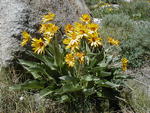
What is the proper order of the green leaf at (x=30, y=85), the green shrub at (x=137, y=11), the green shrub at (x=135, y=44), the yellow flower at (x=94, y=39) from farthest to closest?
the green shrub at (x=137, y=11) → the green shrub at (x=135, y=44) → the green leaf at (x=30, y=85) → the yellow flower at (x=94, y=39)

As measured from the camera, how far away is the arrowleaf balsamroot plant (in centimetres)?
309

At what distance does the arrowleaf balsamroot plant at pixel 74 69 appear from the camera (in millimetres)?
3088

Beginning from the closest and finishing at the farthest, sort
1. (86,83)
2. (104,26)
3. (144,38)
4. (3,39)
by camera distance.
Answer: (86,83)
(3,39)
(144,38)
(104,26)

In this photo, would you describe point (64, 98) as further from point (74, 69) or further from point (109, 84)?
point (109, 84)

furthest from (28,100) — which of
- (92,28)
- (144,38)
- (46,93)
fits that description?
(144,38)

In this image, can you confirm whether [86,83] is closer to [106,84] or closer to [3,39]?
[106,84]

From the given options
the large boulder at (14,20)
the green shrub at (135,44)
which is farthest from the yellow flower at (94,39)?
the green shrub at (135,44)

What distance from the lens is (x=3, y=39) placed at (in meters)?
3.76

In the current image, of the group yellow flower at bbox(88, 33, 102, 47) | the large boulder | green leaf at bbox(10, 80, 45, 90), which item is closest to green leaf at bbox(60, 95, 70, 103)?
green leaf at bbox(10, 80, 45, 90)

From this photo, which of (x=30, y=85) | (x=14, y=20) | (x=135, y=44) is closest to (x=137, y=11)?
(x=135, y=44)

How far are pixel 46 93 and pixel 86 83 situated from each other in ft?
1.71

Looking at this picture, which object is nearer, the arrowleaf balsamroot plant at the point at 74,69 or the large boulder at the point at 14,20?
the arrowleaf balsamroot plant at the point at 74,69

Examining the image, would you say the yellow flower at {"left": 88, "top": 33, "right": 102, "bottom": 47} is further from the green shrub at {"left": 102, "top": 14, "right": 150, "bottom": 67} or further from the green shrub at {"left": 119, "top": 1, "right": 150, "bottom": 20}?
the green shrub at {"left": 119, "top": 1, "right": 150, "bottom": 20}

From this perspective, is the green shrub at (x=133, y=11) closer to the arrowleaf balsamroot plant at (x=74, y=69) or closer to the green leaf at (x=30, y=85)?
the arrowleaf balsamroot plant at (x=74, y=69)
